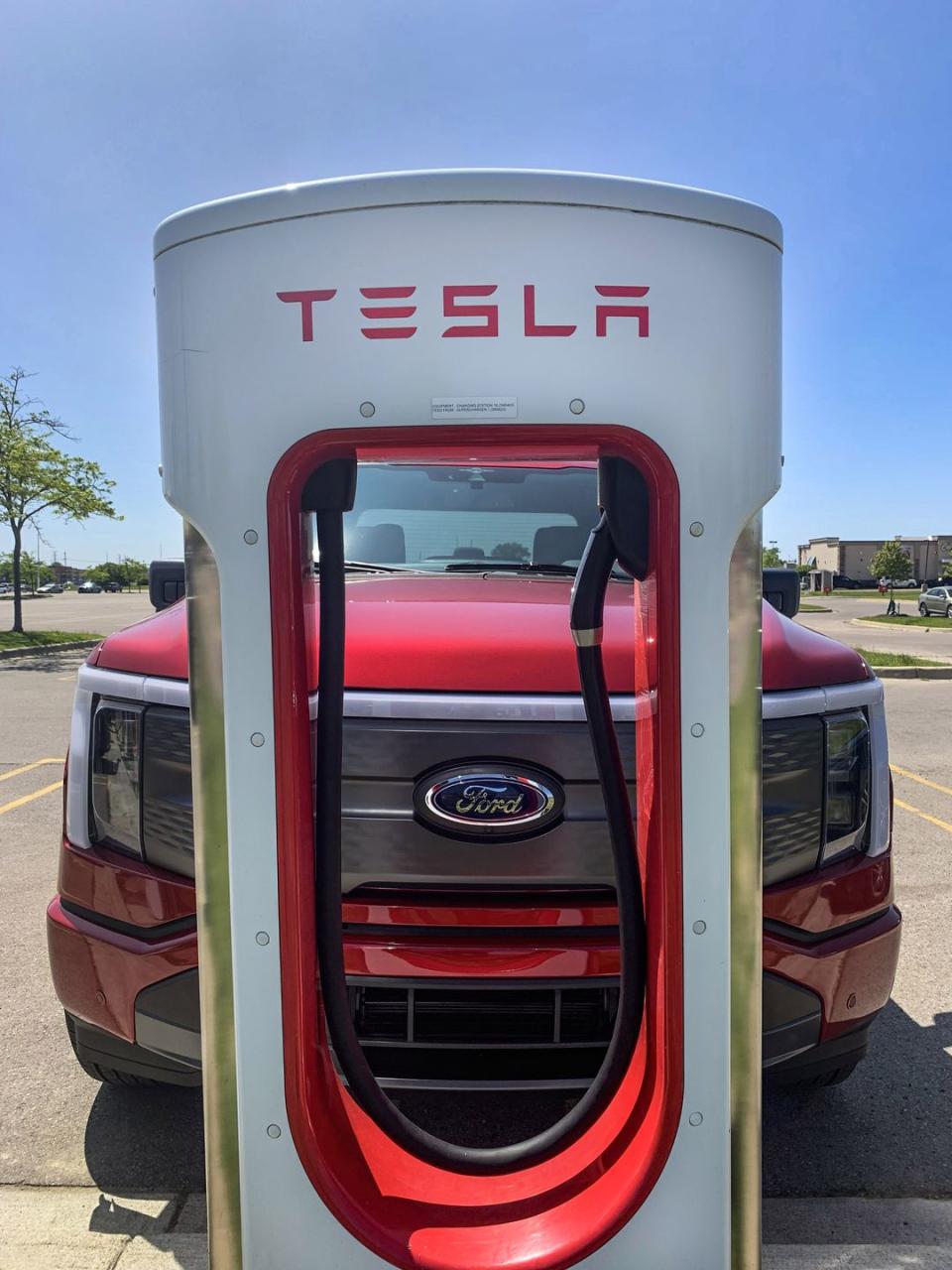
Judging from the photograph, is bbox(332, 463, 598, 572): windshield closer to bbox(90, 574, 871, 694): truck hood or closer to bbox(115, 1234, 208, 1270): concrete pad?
bbox(90, 574, 871, 694): truck hood

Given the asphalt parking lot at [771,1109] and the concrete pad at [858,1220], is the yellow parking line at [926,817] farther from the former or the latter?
the concrete pad at [858,1220]

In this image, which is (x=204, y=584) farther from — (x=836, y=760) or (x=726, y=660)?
(x=836, y=760)

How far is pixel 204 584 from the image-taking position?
1.38 meters

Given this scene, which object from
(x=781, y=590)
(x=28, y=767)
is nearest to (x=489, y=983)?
(x=781, y=590)

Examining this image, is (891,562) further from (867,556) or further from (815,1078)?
(815,1078)

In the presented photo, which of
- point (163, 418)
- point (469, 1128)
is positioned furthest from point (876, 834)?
point (163, 418)

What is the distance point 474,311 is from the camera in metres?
1.26

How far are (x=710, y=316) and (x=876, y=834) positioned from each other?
1289 mm

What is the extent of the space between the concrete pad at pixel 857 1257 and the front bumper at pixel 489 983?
0.43 metres

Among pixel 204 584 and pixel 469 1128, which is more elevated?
pixel 204 584

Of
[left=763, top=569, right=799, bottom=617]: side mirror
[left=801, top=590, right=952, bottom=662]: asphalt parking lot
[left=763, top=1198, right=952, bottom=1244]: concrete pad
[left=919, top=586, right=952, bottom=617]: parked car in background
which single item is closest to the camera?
[left=763, top=1198, right=952, bottom=1244]: concrete pad

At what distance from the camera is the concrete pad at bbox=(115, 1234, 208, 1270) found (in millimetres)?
1912

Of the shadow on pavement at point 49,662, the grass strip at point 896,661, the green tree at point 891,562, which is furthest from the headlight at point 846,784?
the green tree at point 891,562

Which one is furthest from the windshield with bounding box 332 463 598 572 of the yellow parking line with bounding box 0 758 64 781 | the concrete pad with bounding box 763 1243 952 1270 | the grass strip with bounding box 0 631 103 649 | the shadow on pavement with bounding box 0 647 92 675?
the grass strip with bounding box 0 631 103 649
